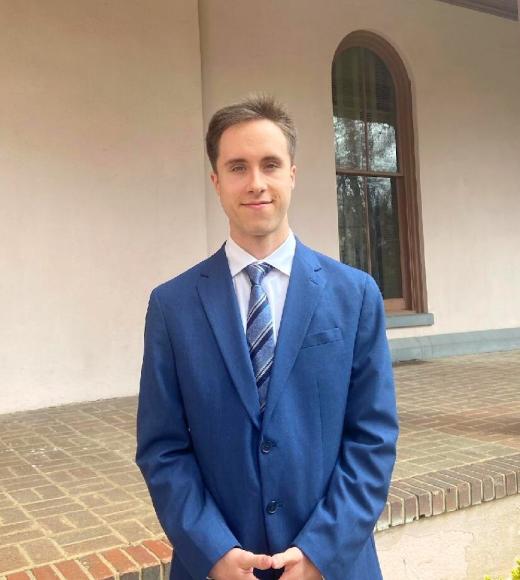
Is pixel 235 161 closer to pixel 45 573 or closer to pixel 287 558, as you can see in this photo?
pixel 287 558

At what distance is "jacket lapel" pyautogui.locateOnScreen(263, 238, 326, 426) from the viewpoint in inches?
56.2

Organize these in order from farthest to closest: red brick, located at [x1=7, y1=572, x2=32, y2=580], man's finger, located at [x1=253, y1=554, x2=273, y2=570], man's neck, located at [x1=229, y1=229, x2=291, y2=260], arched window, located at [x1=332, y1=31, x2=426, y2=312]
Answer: arched window, located at [x1=332, y1=31, x2=426, y2=312]
red brick, located at [x1=7, y1=572, x2=32, y2=580]
man's neck, located at [x1=229, y1=229, x2=291, y2=260]
man's finger, located at [x1=253, y1=554, x2=273, y2=570]

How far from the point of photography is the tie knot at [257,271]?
1.52 metres

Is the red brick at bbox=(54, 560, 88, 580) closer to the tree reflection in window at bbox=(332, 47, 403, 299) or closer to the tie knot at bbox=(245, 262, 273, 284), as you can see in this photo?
the tie knot at bbox=(245, 262, 273, 284)

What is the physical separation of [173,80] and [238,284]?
536 centimetres

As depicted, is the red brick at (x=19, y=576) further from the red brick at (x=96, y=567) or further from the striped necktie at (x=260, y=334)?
the striped necktie at (x=260, y=334)

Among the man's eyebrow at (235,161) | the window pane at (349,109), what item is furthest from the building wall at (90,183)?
the man's eyebrow at (235,161)

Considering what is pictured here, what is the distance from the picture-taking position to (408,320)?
8172 mm

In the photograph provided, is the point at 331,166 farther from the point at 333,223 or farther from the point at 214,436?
the point at 214,436

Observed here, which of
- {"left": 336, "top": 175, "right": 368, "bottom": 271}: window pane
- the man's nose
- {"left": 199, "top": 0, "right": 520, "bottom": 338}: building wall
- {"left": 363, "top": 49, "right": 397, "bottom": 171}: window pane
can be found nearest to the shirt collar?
the man's nose

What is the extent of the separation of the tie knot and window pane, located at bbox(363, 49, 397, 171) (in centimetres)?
711

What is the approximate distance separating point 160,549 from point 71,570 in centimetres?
36

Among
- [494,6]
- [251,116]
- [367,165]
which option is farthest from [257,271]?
[494,6]

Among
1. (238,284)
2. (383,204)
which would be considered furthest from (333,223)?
(238,284)
